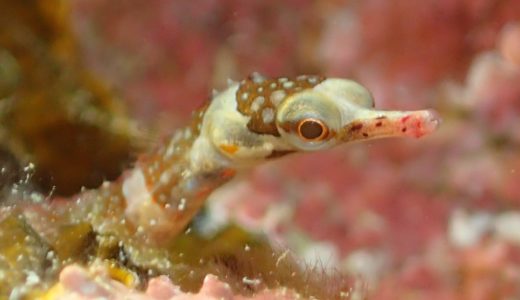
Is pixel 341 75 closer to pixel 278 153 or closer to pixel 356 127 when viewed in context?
pixel 278 153

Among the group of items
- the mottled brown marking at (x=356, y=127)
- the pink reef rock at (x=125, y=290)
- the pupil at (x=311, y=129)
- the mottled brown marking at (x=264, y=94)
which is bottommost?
the pink reef rock at (x=125, y=290)

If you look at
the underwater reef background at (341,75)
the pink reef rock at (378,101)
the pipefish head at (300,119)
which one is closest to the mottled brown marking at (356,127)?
the pipefish head at (300,119)

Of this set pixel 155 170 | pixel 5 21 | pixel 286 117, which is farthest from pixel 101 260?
pixel 5 21

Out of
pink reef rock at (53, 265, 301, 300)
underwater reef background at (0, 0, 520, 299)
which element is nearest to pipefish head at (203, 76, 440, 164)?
pink reef rock at (53, 265, 301, 300)

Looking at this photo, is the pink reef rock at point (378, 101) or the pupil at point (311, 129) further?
the pink reef rock at point (378, 101)

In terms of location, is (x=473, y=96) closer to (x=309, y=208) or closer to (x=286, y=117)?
(x=309, y=208)

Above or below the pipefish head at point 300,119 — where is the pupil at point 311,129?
below

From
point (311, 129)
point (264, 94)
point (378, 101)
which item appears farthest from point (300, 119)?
point (378, 101)

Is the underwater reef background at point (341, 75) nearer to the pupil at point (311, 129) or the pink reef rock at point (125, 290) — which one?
the pupil at point (311, 129)
